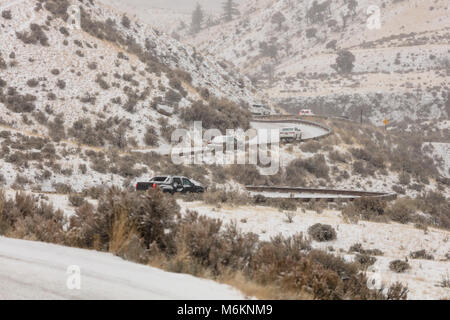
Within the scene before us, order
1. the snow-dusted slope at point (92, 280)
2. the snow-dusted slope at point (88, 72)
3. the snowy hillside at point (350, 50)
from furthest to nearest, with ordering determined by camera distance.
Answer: the snowy hillside at point (350, 50) < the snow-dusted slope at point (88, 72) < the snow-dusted slope at point (92, 280)

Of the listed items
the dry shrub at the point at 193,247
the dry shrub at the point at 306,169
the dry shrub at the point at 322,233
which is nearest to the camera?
the dry shrub at the point at 193,247

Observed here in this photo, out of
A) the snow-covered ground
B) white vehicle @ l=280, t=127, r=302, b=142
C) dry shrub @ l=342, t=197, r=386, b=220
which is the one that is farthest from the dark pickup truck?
white vehicle @ l=280, t=127, r=302, b=142

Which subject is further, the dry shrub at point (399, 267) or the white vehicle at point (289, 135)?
the white vehicle at point (289, 135)

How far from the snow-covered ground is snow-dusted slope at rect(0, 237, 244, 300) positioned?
19.5 ft

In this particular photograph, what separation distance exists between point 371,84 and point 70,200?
9255 cm

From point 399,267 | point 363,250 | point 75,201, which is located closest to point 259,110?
point 75,201

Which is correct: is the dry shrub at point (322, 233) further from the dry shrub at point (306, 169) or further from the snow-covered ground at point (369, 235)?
the dry shrub at point (306, 169)

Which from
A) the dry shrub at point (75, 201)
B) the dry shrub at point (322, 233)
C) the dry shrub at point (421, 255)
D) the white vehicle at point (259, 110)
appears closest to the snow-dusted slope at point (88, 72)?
the white vehicle at point (259, 110)

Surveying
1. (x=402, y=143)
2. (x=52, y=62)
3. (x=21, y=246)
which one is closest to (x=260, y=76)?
(x=402, y=143)

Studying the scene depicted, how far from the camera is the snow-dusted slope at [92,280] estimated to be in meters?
5.84

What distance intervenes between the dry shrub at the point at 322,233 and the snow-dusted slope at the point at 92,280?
9.60 metres

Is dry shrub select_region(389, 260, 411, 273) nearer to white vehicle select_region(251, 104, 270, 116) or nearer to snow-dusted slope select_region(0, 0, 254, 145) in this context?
snow-dusted slope select_region(0, 0, 254, 145)

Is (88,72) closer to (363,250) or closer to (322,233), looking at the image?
(322,233)

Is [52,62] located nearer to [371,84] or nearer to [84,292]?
[84,292]
